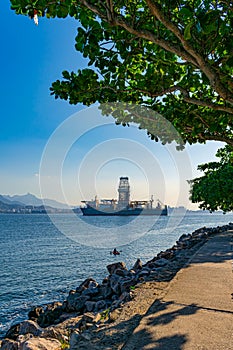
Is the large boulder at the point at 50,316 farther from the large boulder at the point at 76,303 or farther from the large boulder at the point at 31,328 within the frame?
the large boulder at the point at 31,328

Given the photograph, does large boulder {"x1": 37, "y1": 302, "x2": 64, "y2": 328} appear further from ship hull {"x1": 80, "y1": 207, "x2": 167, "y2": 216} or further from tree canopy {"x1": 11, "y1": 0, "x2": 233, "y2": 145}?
ship hull {"x1": 80, "y1": 207, "x2": 167, "y2": 216}

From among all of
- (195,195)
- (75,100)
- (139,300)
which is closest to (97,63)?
(75,100)

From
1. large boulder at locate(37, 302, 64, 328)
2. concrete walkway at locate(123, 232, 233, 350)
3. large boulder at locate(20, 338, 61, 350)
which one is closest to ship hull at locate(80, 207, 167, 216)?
large boulder at locate(37, 302, 64, 328)

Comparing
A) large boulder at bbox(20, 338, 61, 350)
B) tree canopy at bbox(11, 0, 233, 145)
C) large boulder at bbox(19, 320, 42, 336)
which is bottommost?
large boulder at bbox(19, 320, 42, 336)

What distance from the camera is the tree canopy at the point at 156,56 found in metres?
3.94

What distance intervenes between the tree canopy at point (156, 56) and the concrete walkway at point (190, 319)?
9.61ft

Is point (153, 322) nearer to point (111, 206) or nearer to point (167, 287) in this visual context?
point (167, 287)

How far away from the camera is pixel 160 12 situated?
12.3ft

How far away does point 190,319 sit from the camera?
4.20m

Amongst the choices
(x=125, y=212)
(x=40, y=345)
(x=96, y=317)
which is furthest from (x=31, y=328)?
(x=125, y=212)

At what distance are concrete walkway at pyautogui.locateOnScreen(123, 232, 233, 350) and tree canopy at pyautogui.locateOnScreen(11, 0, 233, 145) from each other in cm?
293

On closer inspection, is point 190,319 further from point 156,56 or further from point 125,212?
point 125,212

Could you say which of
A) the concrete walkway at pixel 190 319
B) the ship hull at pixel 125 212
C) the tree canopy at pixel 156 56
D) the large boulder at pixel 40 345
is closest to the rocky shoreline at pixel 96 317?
the large boulder at pixel 40 345

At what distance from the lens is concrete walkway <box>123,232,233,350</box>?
3511 mm
